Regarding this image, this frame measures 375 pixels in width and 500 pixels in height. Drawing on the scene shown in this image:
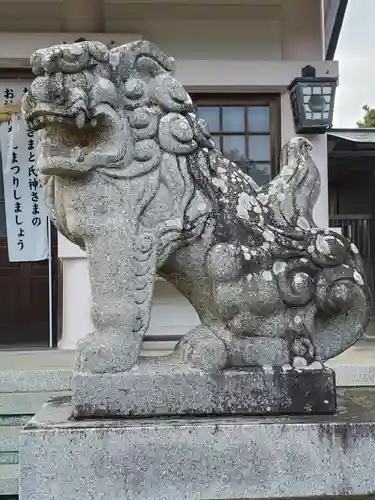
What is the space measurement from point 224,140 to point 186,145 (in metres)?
4.18

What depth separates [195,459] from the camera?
1697 mm

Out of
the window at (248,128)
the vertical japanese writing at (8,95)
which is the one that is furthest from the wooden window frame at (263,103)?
the vertical japanese writing at (8,95)

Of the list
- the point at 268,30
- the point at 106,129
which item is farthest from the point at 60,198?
the point at 268,30

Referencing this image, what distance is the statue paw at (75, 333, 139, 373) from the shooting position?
178cm

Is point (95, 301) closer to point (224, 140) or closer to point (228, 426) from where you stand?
point (228, 426)

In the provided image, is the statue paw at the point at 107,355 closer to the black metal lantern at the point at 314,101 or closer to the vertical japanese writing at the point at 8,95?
the black metal lantern at the point at 314,101

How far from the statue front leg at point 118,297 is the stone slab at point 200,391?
2.0 inches

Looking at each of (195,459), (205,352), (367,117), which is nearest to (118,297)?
(205,352)

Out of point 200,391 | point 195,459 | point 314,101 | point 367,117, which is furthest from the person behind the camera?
point 367,117

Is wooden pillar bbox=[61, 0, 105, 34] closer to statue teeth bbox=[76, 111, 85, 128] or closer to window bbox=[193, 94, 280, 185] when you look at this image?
window bbox=[193, 94, 280, 185]

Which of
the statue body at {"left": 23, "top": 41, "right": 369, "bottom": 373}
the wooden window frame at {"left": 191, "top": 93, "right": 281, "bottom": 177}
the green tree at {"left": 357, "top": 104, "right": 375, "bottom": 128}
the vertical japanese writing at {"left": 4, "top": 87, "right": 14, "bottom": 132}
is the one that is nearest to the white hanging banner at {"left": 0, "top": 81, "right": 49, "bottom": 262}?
the vertical japanese writing at {"left": 4, "top": 87, "right": 14, "bottom": 132}

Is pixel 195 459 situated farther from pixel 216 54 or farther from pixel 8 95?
pixel 8 95

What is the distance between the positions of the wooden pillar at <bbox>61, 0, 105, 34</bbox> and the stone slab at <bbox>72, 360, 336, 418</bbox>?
4.55 m

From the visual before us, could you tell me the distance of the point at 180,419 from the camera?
177 cm
